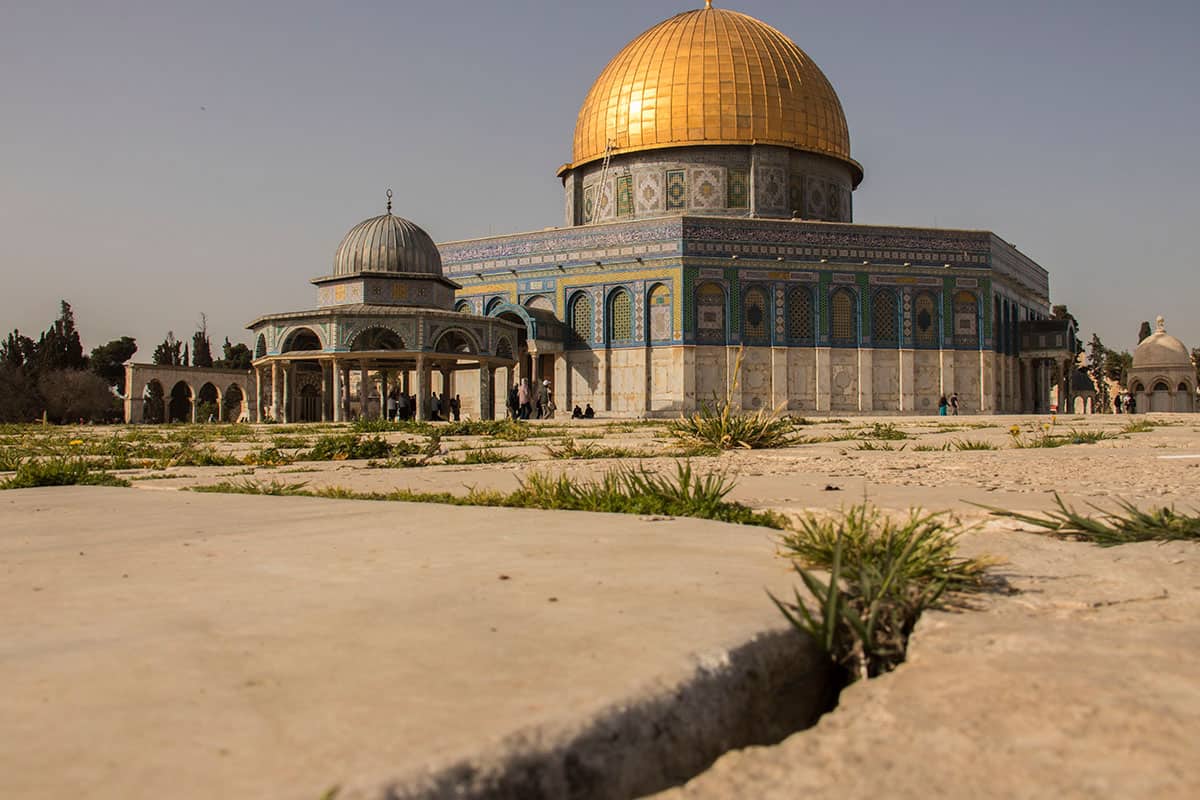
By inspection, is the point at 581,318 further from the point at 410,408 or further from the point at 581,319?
the point at 410,408

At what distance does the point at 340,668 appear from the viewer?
149cm

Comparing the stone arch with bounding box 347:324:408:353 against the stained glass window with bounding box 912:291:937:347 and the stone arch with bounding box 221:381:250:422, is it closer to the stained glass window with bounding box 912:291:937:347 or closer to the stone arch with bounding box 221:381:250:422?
the stone arch with bounding box 221:381:250:422

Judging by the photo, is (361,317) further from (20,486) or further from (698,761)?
(698,761)

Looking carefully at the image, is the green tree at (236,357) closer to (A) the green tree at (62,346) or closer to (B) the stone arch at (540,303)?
(A) the green tree at (62,346)

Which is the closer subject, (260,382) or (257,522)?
(257,522)

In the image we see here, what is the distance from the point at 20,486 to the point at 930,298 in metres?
32.1

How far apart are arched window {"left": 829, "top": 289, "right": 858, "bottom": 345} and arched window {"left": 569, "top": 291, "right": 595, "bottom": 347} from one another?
7.80 metres

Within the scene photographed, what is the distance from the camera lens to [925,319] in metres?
33.9

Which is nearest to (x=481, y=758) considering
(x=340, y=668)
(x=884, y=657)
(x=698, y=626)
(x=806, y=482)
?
(x=340, y=668)

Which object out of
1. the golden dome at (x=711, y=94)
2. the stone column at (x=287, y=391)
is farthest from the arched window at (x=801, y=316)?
the stone column at (x=287, y=391)

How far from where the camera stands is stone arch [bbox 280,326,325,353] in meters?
29.2

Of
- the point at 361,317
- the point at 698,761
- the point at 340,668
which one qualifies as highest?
the point at 361,317

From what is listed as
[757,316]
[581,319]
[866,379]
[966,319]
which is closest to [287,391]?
[581,319]

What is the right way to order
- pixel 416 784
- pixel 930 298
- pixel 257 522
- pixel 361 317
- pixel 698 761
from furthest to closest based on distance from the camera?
1. pixel 930 298
2. pixel 361 317
3. pixel 257 522
4. pixel 698 761
5. pixel 416 784
